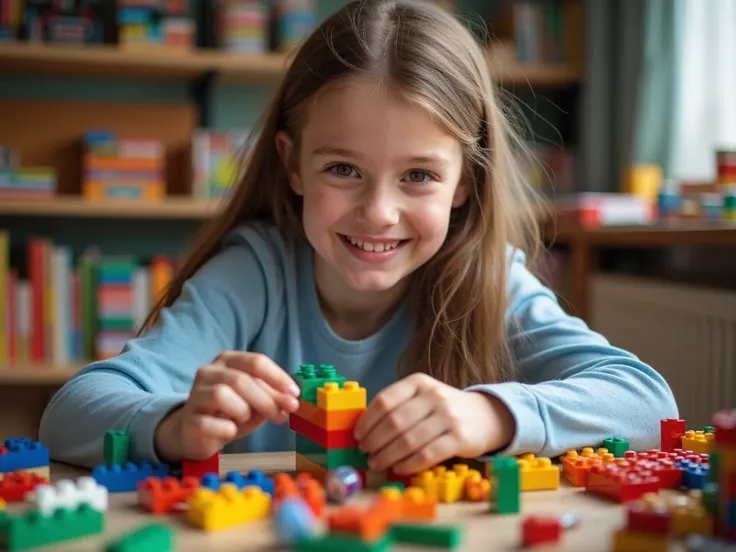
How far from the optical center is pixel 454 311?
4.36 ft

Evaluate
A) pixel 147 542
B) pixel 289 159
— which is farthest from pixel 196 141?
pixel 147 542

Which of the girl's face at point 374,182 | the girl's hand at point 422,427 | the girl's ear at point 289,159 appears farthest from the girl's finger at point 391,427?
the girl's ear at point 289,159

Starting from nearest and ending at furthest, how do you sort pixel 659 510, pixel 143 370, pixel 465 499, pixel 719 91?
pixel 659 510 → pixel 465 499 → pixel 143 370 → pixel 719 91

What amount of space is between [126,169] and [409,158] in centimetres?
208

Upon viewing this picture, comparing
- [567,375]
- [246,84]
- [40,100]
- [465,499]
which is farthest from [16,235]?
[465,499]

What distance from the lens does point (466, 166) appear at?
1.35 meters

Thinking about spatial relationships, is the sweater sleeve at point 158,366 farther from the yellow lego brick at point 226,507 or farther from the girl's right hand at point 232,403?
the yellow lego brick at point 226,507

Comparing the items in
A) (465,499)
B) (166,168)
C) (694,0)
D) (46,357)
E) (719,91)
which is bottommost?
(46,357)

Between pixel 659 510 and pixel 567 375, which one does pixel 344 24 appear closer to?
pixel 567 375

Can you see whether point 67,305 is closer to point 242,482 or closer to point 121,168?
point 121,168

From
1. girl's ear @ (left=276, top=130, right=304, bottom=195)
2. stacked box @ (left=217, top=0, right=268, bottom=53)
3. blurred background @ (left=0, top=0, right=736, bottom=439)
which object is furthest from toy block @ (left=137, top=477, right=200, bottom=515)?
stacked box @ (left=217, top=0, right=268, bottom=53)

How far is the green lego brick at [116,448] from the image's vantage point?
89 cm

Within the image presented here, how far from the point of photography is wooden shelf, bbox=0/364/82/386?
115 inches

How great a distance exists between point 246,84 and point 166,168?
0.42 m
